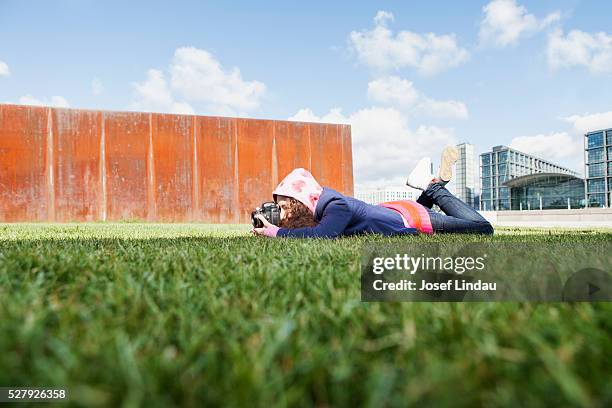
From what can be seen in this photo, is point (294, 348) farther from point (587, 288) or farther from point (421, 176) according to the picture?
point (421, 176)

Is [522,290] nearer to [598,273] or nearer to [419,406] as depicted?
[598,273]

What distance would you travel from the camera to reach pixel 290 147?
38.1ft

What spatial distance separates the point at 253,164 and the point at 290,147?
1.20m

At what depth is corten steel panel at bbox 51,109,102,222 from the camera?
984 cm

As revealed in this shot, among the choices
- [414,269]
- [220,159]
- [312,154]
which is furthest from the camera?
[312,154]

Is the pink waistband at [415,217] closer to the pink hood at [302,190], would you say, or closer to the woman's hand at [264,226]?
the pink hood at [302,190]

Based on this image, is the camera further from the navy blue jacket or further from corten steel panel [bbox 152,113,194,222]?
corten steel panel [bbox 152,113,194,222]

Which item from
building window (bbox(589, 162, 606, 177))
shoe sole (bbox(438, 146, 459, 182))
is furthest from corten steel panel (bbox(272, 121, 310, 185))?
building window (bbox(589, 162, 606, 177))

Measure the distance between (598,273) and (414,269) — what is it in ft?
1.63

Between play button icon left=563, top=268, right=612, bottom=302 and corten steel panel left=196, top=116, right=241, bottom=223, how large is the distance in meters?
10.2

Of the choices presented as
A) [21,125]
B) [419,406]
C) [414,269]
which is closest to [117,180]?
[21,125]

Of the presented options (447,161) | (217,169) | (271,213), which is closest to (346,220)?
(271,213)

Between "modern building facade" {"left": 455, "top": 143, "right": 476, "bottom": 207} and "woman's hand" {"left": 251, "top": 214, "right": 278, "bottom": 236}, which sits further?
"modern building facade" {"left": 455, "top": 143, "right": 476, "bottom": 207}

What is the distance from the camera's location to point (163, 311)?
0.89 meters
